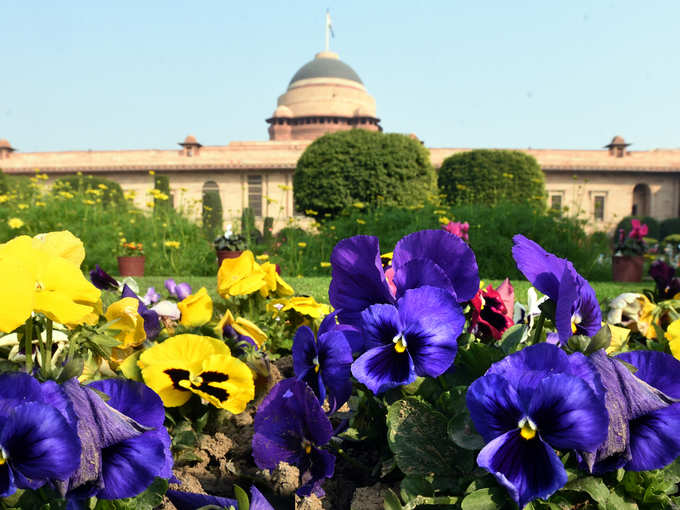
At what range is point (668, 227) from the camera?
28469 millimetres

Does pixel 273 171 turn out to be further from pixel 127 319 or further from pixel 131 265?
pixel 127 319

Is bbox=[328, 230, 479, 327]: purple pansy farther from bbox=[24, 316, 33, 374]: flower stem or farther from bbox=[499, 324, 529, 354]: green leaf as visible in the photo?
bbox=[24, 316, 33, 374]: flower stem

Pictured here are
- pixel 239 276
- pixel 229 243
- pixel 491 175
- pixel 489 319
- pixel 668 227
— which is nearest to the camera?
pixel 489 319

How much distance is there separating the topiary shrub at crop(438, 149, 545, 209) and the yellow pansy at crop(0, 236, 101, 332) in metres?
17.9

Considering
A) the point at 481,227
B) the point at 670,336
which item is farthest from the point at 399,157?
the point at 670,336

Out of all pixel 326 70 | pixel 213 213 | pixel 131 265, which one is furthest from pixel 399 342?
pixel 326 70

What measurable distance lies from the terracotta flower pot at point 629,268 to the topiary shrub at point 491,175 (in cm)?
926

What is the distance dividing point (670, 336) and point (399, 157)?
45.9 feet

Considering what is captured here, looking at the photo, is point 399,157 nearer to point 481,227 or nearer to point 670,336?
point 481,227

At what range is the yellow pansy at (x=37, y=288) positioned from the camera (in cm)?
62

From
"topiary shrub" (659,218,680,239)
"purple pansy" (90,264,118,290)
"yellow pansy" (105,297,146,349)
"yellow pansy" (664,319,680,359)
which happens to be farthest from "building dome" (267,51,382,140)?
"yellow pansy" (664,319,680,359)

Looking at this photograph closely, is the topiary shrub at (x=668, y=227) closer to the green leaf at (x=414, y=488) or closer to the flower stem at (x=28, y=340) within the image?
the green leaf at (x=414, y=488)

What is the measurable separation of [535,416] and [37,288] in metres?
0.66

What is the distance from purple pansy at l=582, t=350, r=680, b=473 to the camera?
677 mm
